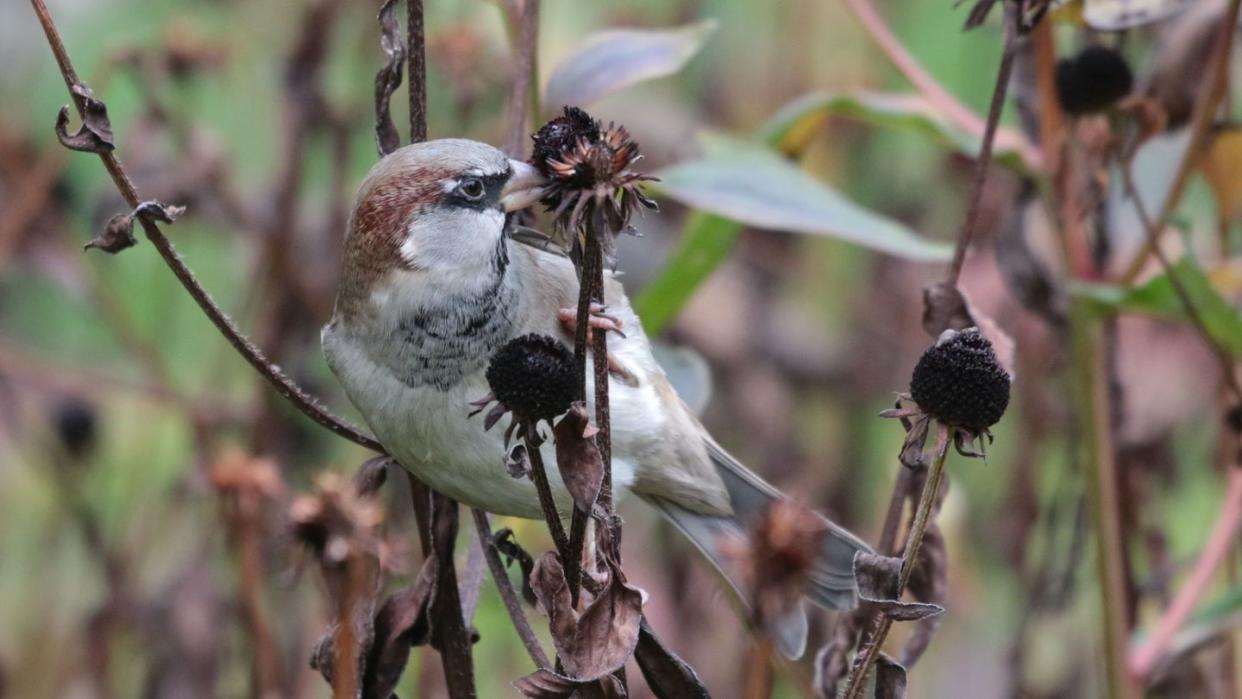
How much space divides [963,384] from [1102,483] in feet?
3.38

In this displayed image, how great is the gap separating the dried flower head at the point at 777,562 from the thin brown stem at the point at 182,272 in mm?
417

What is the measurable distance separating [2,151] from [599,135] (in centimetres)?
249

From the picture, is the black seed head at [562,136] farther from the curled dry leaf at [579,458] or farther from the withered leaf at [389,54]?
the withered leaf at [389,54]

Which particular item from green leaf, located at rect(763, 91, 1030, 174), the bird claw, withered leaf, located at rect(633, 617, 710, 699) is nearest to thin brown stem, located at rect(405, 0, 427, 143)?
the bird claw

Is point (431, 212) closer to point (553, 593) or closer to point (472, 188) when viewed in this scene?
point (472, 188)

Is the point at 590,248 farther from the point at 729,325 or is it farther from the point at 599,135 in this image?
the point at 729,325

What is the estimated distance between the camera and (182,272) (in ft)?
4.30

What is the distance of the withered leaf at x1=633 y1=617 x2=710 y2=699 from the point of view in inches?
49.4

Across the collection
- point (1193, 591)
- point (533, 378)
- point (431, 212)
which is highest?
point (431, 212)

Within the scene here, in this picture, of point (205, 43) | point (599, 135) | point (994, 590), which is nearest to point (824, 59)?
point (994, 590)

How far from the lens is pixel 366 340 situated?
5.50 feet

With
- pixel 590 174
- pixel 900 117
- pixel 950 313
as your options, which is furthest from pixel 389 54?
pixel 900 117

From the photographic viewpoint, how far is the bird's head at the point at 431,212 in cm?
157

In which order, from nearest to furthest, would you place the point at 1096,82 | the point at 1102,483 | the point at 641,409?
1. the point at 641,409
2. the point at 1096,82
3. the point at 1102,483
